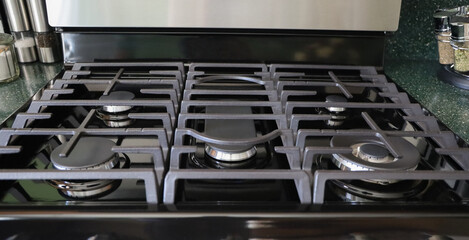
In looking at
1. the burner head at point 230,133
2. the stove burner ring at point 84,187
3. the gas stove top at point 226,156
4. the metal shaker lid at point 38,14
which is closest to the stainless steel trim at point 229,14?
the metal shaker lid at point 38,14

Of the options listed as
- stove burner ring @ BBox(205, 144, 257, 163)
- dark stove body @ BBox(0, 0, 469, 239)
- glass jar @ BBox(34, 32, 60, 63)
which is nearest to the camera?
dark stove body @ BBox(0, 0, 469, 239)

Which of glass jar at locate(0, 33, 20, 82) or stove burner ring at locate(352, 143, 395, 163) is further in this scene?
glass jar at locate(0, 33, 20, 82)

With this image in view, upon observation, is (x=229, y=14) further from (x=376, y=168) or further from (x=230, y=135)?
(x=376, y=168)

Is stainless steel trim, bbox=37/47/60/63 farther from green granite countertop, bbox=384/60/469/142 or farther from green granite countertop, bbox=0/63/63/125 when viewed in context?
green granite countertop, bbox=384/60/469/142

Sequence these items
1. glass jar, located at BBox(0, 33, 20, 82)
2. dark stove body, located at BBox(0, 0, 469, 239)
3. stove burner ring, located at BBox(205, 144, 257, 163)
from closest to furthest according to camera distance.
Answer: dark stove body, located at BBox(0, 0, 469, 239) < stove burner ring, located at BBox(205, 144, 257, 163) < glass jar, located at BBox(0, 33, 20, 82)

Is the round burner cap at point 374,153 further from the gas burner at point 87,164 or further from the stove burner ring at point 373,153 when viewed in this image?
the gas burner at point 87,164

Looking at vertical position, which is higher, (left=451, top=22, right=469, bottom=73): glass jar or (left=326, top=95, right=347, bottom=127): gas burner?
(left=451, top=22, right=469, bottom=73): glass jar

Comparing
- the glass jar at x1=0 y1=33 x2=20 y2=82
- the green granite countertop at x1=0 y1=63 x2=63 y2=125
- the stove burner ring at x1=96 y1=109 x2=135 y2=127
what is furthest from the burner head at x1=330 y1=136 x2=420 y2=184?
the glass jar at x1=0 y1=33 x2=20 y2=82

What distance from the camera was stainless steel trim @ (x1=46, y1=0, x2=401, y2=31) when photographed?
0.89 meters

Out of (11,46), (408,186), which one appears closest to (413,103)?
(408,186)

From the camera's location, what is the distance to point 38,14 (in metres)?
0.93

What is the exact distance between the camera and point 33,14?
0.94m

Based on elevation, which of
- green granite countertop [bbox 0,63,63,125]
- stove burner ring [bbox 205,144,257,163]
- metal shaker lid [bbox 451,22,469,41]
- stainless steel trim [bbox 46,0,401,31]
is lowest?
stove burner ring [bbox 205,144,257,163]

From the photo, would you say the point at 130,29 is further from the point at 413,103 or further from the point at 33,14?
the point at 413,103
